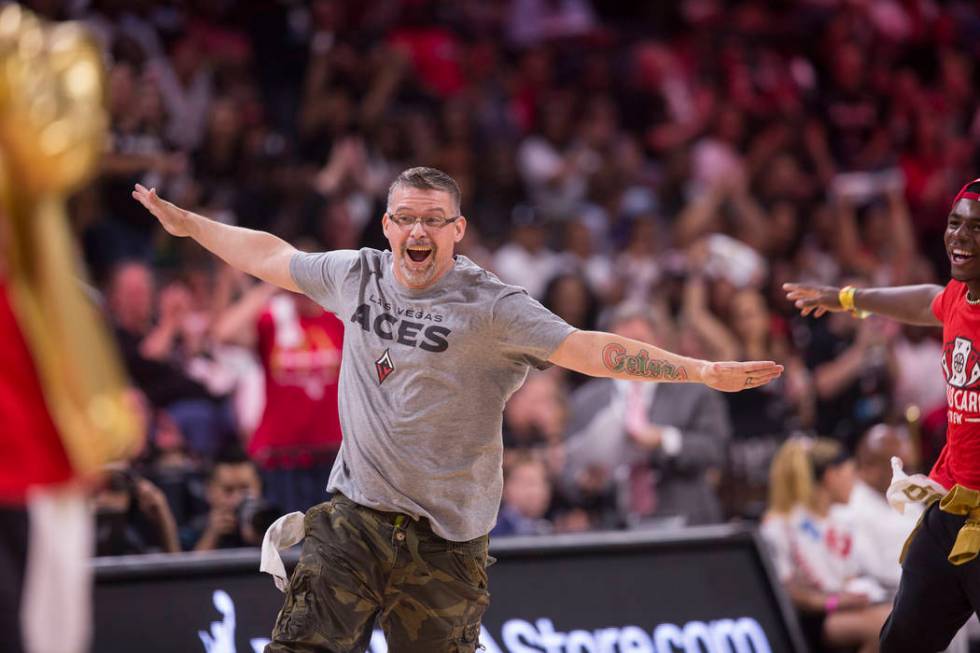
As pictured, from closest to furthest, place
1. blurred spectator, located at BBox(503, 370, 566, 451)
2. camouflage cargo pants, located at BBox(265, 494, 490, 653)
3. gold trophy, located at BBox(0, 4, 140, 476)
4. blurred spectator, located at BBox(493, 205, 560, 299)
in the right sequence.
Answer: gold trophy, located at BBox(0, 4, 140, 476) < camouflage cargo pants, located at BBox(265, 494, 490, 653) < blurred spectator, located at BBox(503, 370, 566, 451) < blurred spectator, located at BBox(493, 205, 560, 299)

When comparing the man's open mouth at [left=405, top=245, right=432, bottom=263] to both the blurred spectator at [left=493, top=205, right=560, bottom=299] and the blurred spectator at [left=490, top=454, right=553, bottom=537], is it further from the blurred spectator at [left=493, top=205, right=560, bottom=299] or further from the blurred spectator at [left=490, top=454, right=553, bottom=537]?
the blurred spectator at [left=493, top=205, right=560, bottom=299]

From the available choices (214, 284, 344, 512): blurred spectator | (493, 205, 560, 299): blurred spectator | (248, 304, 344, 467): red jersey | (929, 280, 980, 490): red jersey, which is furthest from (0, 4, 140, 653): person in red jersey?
(493, 205, 560, 299): blurred spectator

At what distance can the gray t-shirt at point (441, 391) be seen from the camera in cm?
527

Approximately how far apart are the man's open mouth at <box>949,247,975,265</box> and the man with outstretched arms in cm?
115

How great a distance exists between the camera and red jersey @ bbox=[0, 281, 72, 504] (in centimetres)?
332

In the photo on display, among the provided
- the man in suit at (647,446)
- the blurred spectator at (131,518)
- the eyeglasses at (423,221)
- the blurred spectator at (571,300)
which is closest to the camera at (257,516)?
the blurred spectator at (131,518)

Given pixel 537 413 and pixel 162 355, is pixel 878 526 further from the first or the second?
pixel 162 355

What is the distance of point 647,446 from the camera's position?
8.87m

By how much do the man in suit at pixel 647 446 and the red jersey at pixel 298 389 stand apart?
1791mm

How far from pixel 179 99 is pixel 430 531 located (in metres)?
7.19

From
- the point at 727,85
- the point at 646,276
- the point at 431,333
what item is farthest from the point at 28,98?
the point at 727,85

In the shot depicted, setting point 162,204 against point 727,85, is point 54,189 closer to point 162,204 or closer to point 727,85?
point 162,204

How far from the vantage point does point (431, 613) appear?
17.3 feet

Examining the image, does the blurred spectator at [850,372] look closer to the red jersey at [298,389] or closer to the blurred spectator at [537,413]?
the blurred spectator at [537,413]
